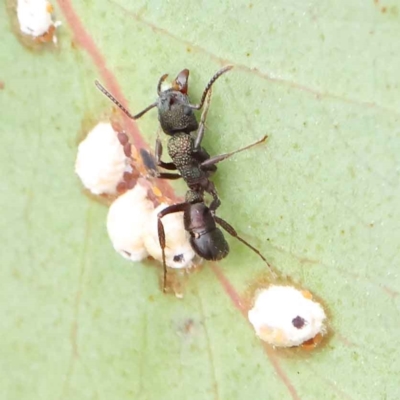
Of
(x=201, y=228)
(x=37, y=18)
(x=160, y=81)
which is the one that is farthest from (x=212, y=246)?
(x=37, y=18)

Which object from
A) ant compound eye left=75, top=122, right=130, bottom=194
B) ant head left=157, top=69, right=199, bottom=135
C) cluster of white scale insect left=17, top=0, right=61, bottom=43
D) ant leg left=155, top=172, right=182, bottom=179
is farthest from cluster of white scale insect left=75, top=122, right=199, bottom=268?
cluster of white scale insect left=17, top=0, right=61, bottom=43

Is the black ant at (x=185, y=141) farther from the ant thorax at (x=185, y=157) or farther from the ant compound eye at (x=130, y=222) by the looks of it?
the ant compound eye at (x=130, y=222)

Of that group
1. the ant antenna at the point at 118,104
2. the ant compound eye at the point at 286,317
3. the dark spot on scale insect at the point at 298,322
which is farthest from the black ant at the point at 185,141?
the dark spot on scale insect at the point at 298,322

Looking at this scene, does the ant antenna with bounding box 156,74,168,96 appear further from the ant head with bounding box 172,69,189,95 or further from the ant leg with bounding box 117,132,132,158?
the ant leg with bounding box 117,132,132,158

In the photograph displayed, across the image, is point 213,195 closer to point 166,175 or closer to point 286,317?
point 166,175

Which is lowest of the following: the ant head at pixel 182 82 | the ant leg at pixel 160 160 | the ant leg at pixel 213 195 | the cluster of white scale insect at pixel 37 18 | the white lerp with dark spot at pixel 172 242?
the white lerp with dark spot at pixel 172 242

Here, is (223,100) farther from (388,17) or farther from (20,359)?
(20,359)

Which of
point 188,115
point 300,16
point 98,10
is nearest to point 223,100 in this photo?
point 188,115
